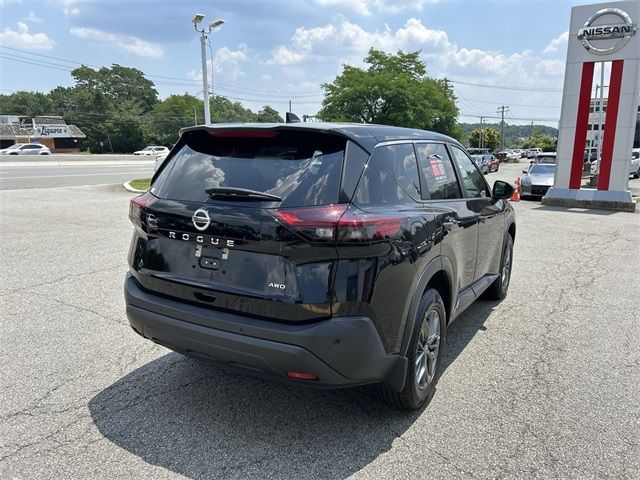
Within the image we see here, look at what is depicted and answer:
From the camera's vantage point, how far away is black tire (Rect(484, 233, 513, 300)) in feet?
17.3

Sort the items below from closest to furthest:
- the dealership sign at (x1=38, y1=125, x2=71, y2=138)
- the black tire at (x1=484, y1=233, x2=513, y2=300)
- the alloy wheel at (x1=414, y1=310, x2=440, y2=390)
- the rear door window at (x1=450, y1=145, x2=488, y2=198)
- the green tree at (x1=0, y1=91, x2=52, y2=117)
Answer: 1. the alloy wheel at (x1=414, y1=310, x2=440, y2=390)
2. the rear door window at (x1=450, y1=145, x2=488, y2=198)
3. the black tire at (x1=484, y1=233, x2=513, y2=300)
4. the dealership sign at (x1=38, y1=125, x2=71, y2=138)
5. the green tree at (x1=0, y1=91, x2=52, y2=117)

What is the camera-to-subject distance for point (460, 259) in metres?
3.72

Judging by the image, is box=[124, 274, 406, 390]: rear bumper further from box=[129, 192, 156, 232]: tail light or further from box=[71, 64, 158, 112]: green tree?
box=[71, 64, 158, 112]: green tree

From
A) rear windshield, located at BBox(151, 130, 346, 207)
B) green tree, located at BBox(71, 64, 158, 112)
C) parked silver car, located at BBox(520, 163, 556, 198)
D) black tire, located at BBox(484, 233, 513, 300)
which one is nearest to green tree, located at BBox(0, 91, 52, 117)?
green tree, located at BBox(71, 64, 158, 112)

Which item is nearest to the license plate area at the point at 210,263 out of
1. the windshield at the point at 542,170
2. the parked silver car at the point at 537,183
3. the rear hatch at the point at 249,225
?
the rear hatch at the point at 249,225

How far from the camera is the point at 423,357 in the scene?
10.4 ft

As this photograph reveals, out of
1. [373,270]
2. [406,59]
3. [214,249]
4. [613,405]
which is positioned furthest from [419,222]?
[406,59]

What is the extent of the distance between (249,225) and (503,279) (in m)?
3.85

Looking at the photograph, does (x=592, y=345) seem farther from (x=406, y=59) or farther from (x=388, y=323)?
(x=406, y=59)

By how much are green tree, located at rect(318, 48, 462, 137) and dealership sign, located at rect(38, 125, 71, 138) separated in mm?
46077

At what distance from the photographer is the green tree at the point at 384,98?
46062 millimetres

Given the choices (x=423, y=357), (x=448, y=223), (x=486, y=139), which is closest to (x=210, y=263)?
(x=423, y=357)

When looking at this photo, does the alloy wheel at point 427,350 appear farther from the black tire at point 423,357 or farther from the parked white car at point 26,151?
the parked white car at point 26,151

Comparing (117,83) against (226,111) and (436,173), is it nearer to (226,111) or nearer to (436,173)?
(226,111)
